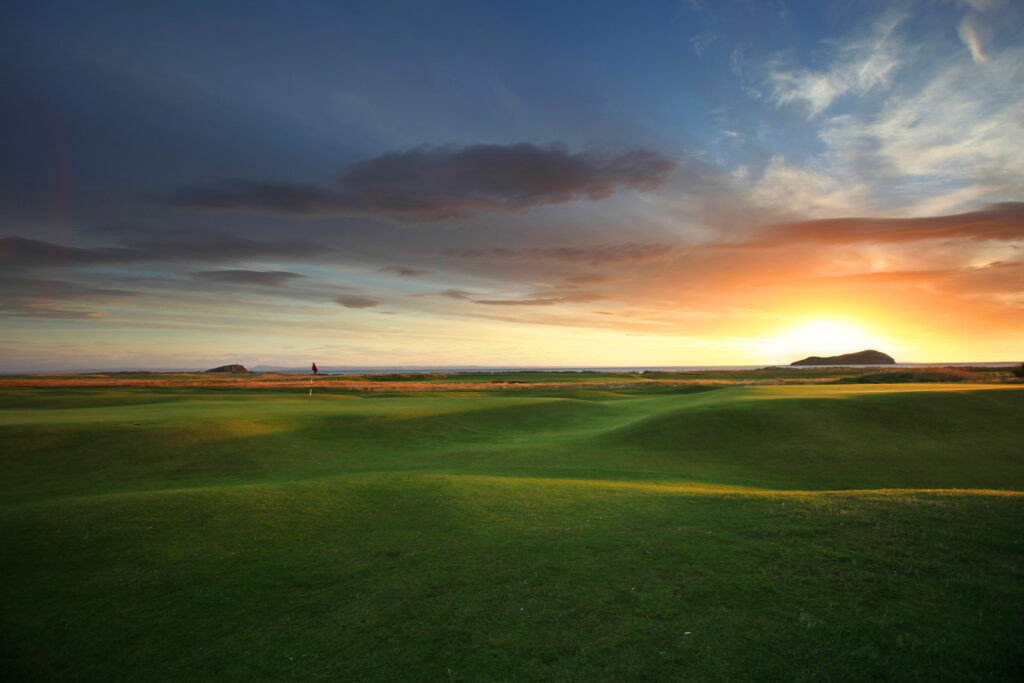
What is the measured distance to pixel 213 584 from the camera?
7.73 meters

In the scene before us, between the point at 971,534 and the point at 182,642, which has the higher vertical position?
the point at 971,534

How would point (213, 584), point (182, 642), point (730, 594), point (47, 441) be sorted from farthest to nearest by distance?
point (47, 441) < point (213, 584) < point (730, 594) < point (182, 642)

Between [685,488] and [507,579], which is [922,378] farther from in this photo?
[507,579]

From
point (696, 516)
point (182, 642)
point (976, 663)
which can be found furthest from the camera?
point (696, 516)

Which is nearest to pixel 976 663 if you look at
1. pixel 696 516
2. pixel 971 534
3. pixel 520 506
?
pixel 971 534

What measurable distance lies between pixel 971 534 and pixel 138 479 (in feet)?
70.1

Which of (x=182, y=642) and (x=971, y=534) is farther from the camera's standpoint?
(x=971, y=534)

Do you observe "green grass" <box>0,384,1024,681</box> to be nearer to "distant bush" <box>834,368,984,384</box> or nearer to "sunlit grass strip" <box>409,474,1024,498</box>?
"sunlit grass strip" <box>409,474,1024,498</box>

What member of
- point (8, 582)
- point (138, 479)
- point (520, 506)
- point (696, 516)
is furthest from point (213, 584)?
point (138, 479)

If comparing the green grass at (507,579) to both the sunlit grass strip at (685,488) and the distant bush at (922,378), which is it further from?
the distant bush at (922,378)

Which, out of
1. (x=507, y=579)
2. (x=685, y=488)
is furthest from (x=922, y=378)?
(x=507, y=579)

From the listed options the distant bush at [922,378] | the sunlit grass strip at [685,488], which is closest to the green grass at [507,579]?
the sunlit grass strip at [685,488]

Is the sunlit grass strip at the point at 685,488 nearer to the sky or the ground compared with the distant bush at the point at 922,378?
nearer to the ground

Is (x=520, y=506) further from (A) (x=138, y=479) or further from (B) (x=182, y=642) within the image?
(A) (x=138, y=479)
